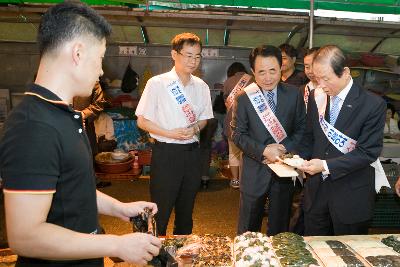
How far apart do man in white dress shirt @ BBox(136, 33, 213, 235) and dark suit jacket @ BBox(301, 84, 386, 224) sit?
4.57 feet

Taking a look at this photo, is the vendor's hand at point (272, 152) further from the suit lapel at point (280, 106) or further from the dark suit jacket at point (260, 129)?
the suit lapel at point (280, 106)

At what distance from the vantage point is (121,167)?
721 centimetres

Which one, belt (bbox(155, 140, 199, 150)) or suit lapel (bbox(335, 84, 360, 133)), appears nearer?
suit lapel (bbox(335, 84, 360, 133))

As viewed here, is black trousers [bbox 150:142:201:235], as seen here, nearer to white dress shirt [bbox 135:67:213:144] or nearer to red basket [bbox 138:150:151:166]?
white dress shirt [bbox 135:67:213:144]

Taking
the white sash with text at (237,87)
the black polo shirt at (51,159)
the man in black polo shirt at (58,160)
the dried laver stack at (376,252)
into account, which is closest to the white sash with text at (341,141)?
the dried laver stack at (376,252)

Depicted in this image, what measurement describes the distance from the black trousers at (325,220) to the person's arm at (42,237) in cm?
231

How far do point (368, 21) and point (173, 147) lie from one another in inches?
198

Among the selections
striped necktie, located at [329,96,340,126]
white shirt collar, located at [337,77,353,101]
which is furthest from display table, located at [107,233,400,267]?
white shirt collar, located at [337,77,353,101]

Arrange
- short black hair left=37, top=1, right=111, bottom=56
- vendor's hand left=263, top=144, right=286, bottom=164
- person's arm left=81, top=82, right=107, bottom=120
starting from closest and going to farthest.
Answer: short black hair left=37, top=1, right=111, bottom=56
vendor's hand left=263, top=144, right=286, bottom=164
person's arm left=81, top=82, right=107, bottom=120

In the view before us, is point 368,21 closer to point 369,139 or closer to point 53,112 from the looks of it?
point 369,139

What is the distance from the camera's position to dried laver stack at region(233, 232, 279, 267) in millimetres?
2487

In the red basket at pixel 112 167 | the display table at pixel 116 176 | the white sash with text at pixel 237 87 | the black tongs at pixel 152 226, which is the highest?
the white sash with text at pixel 237 87

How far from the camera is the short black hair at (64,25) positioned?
1.45 metres

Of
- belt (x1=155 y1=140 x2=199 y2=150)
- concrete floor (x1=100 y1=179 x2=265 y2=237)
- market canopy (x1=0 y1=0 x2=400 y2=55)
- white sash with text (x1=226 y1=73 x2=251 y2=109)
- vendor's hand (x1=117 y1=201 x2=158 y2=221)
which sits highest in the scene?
market canopy (x1=0 y1=0 x2=400 y2=55)
